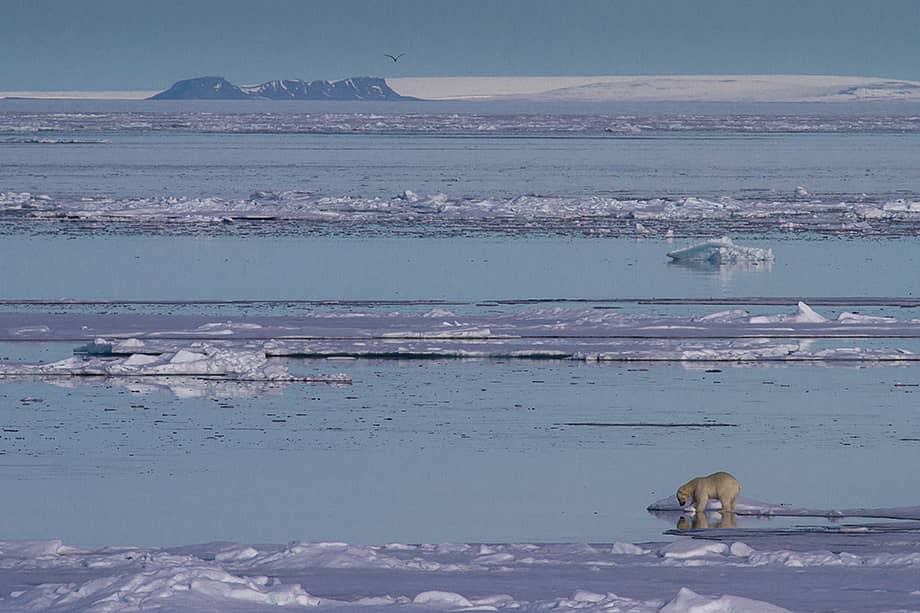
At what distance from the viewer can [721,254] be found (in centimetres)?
1739

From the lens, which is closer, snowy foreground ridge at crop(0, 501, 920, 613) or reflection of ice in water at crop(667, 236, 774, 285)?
snowy foreground ridge at crop(0, 501, 920, 613)

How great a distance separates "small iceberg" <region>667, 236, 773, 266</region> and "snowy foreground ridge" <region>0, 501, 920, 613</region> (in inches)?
437

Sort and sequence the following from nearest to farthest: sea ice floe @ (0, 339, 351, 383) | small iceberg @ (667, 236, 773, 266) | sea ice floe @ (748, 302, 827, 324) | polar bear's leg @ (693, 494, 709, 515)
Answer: polar bear's leg @ (693, 494, 709, 515), sea ice floe @ (0, 339, 351, 383), sea ice floe @ (748, 302, 827, 324), small iceberg @ (667, 236, 773, 266)

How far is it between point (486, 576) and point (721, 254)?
1230cm

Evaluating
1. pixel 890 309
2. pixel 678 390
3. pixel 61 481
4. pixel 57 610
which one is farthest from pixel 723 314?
pixel 57 610

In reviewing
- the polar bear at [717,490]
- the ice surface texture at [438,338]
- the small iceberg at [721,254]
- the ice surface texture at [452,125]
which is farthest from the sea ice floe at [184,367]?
the ice surface texture at [452,125]

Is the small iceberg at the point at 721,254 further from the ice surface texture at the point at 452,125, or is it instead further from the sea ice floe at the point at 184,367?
the ice surface texture at the point at 452,125

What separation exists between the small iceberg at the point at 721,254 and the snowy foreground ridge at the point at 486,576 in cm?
1109

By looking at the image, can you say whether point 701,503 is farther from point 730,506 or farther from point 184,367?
point 184,367

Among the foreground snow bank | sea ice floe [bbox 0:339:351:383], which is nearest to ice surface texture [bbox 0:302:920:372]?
sea ice floe [bbox 0:339:351:383]

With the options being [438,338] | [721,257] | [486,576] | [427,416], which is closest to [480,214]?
[721,257]

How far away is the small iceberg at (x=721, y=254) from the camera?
17422 mm

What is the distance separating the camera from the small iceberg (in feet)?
57.2

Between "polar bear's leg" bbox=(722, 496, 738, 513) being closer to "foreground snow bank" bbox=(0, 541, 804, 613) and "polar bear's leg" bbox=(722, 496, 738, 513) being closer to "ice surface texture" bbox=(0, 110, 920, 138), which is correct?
"foreground snow bank" bbox=(0, 541, 804, 613)
